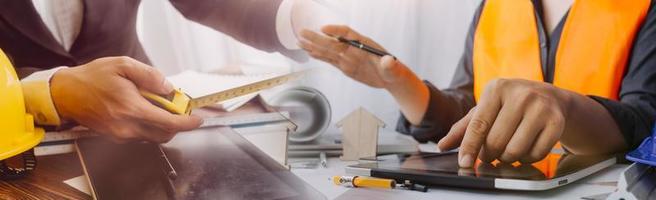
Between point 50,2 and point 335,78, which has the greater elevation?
point 50,2

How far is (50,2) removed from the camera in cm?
81

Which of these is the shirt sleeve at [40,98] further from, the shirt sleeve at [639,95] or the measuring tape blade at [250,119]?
the shirt sleeve at [639,95]

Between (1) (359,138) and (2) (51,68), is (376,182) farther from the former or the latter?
(2) (51,68)

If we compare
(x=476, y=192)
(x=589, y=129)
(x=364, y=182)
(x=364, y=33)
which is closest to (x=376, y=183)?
(x=364, y=182)

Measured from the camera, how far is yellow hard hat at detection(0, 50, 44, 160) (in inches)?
29.0

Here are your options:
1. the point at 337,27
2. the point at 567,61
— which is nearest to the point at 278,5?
the point at 337,27

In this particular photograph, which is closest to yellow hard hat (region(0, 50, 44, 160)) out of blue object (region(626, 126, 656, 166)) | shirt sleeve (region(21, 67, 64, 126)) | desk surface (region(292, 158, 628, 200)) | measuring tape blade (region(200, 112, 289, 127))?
shirt sleeve (region(21, 67, 64, 126))

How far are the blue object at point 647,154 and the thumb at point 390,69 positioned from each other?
1.03 ft

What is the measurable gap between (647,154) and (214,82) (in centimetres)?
55

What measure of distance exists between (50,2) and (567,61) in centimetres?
70

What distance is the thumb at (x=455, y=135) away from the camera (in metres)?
0.85

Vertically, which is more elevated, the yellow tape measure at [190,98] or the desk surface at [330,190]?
the yellow tape measure at [190,98]

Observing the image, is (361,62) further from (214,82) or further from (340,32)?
(214,82)

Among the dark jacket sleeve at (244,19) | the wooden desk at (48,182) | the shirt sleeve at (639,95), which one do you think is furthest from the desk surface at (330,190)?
the dark jacket sleeve at (244,19)
